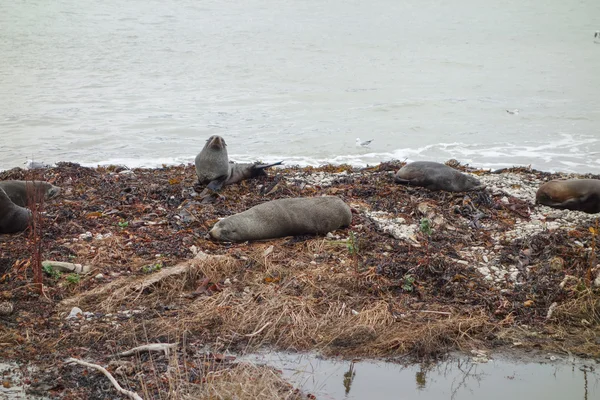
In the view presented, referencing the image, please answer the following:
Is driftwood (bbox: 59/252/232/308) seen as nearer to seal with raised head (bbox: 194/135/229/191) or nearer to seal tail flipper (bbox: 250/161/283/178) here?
seal with raised head (bbox: 194/135/229/191)

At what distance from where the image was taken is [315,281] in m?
5.38

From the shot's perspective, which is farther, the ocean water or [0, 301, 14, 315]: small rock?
the ocean water

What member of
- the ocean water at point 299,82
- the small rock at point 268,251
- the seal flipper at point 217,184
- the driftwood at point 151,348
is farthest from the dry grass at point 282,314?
the ocean water at point 299,82

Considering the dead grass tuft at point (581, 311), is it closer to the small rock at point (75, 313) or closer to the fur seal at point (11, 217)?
the small rock at point (75, 313)

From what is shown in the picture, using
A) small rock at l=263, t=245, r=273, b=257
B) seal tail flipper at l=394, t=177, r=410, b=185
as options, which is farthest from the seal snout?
small rock at l=263, t=245, r=273, b=257

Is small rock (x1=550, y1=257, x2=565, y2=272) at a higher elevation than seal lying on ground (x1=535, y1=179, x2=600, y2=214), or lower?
lower

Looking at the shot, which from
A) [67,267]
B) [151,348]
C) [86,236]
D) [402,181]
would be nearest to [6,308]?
[67,267]

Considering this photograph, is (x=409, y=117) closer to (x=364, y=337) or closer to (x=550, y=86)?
(x=550, y=86)

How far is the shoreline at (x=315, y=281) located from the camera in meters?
4.53

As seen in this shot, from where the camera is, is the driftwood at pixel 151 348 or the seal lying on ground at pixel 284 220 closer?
the driftwood at pixel 151 348

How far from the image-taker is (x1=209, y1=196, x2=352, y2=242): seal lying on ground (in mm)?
6410

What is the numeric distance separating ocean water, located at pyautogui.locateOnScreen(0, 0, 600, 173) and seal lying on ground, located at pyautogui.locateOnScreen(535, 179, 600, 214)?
12.7ft

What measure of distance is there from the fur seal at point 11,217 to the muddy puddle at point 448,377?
3.34 meters

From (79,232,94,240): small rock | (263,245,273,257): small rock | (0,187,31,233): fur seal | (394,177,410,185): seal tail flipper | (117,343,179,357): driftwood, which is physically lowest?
(263,245,273,257): small rock
